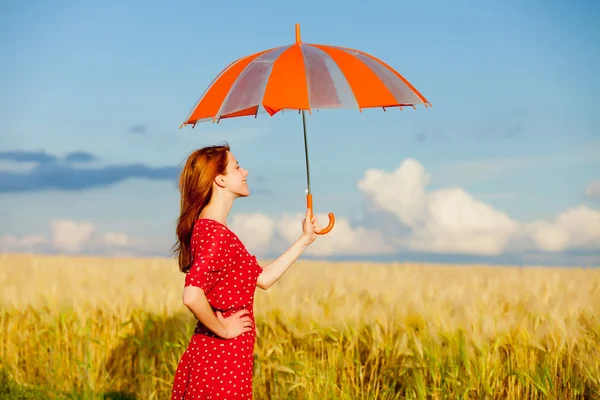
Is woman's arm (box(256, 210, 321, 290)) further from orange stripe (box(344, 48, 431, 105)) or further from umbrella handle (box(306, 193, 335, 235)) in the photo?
orange stripe (box(344, 48, 431, 105))

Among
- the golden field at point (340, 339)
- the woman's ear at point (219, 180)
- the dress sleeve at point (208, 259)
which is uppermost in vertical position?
the woman's ear at point (219, 180)

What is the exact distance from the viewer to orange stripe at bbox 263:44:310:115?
387 cm

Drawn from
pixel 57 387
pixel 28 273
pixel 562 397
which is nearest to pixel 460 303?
pixel 562 397

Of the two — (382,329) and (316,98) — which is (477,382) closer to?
(382,329)

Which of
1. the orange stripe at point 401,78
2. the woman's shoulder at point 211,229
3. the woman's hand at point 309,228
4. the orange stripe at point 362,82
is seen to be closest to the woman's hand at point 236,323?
the woman's shoulder at point 211,229

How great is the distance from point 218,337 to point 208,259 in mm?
427

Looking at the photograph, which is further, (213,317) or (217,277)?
(217,277)

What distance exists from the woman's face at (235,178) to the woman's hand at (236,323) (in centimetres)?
62

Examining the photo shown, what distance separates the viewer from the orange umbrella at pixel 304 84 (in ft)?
12.9

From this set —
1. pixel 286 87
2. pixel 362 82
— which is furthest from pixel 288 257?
pixel 362 82

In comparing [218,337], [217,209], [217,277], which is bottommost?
[218,337]

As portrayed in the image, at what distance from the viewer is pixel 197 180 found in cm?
386

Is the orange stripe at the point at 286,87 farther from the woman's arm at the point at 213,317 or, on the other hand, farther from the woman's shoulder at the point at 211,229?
the woman's arm at the point at 213,317

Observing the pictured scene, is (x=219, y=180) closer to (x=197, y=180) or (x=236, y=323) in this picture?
(x=197, y=180)
